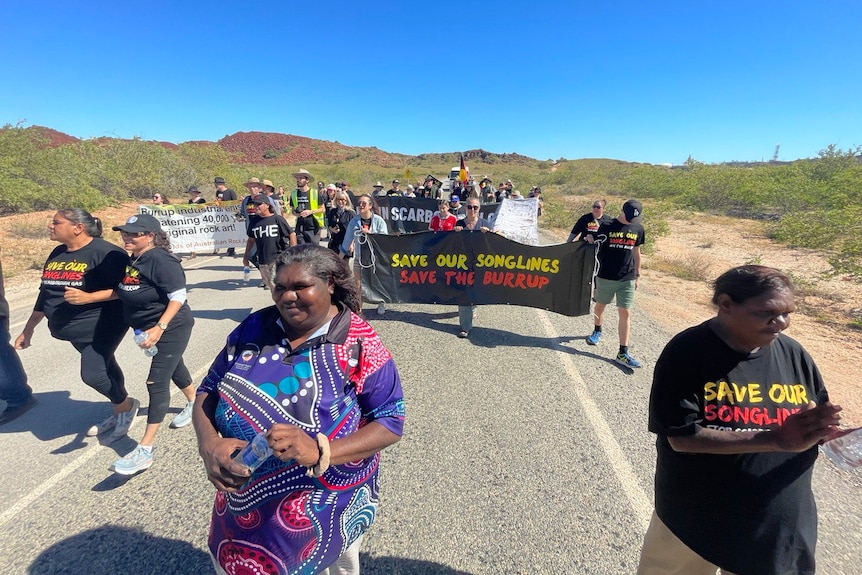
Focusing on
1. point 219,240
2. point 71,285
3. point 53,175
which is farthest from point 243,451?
point 53,175

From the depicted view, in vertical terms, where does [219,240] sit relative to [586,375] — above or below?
above

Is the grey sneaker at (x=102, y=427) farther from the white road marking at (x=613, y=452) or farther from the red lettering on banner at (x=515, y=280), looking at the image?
the red lettering on banner at (x=515, y=280)

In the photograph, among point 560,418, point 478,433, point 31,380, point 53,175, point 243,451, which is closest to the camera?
point 243,451

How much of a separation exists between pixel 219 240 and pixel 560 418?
9.40m

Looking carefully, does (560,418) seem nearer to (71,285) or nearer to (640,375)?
(640,375)

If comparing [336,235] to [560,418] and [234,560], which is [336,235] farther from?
[234,560]

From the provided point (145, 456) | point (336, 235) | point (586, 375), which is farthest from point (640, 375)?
point (336, 235)

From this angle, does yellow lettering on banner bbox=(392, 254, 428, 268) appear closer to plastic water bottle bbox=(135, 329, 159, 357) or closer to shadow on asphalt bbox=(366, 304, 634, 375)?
shadow on asphalt bbox=(366, 304, 634, 375)

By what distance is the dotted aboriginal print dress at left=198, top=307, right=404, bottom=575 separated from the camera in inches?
54.1

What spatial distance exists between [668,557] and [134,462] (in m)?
3.45

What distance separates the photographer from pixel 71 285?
9.92ft

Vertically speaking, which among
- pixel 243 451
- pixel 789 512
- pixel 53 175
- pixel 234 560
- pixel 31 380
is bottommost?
pixel 31 380

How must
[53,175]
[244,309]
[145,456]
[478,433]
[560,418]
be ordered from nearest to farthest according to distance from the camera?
[145,456] → [478,433] → [560,418] → [244,309] → [53,175]

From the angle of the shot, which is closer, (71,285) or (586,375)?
(71,285)
